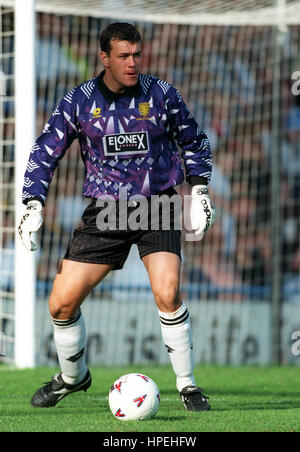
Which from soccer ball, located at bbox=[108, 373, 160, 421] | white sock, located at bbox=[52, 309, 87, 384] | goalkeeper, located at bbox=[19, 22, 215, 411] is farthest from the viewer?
white sock, located at bbox=[52, 309, 87, 384]

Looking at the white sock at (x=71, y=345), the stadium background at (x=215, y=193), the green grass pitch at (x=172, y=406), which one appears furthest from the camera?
the stadium background at (x=215, y=193)

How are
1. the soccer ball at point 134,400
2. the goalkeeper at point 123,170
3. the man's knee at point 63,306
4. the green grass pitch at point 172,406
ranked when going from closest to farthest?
the green grass pitch at point 172,406 < the soccer ball at point 134,400 < the goalkeeper at point 123,170 < the man's knee at point 63,306

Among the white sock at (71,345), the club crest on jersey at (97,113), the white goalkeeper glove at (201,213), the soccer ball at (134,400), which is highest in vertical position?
the club crest on jersey at (97,113)

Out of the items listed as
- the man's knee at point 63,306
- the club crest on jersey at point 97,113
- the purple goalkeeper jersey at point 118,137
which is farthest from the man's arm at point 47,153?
the man's knee at point 63,306

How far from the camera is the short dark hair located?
Result: 5.05 metres

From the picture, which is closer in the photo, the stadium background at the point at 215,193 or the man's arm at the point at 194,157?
the man's arm at the point at 194,157

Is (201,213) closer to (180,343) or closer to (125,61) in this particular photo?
(180,343)

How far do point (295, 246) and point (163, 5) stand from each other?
343cm

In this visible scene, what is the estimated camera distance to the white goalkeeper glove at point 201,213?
16.6 ft

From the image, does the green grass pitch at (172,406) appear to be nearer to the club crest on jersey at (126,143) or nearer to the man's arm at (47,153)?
the man's arm at (47,153)

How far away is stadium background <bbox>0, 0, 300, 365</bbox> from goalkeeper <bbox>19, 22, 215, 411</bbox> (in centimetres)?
411

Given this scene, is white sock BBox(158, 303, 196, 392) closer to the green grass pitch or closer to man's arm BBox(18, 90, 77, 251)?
the green grass pitch

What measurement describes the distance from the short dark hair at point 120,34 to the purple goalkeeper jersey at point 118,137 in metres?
0.22

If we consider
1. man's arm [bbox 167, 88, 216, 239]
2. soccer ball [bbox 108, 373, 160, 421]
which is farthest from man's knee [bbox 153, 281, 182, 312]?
soccer ball [bbox 108, 373, 160, 421]
